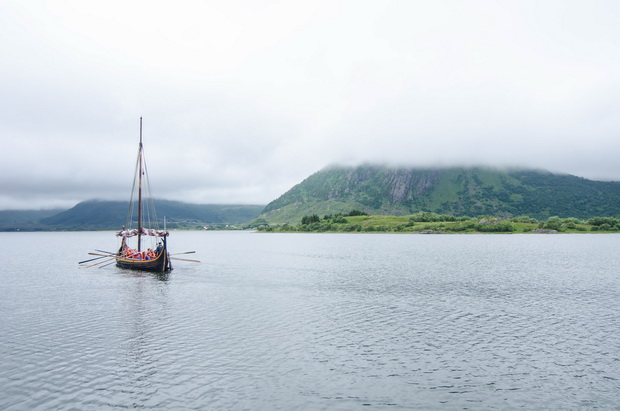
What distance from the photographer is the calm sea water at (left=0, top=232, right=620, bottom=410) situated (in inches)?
908

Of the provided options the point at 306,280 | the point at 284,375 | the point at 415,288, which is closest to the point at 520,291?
the point at 415,288

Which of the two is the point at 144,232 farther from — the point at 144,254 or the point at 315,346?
the point at 315,346

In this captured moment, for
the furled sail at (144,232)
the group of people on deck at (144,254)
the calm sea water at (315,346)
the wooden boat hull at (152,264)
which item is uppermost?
the furled sail at (144,232)

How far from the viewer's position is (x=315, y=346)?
106 ft

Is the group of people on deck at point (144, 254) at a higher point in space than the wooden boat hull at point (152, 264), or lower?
higher

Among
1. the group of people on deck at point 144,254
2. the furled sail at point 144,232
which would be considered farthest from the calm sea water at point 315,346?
the group of people on deck at point 144,254

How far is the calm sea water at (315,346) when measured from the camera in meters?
23.1

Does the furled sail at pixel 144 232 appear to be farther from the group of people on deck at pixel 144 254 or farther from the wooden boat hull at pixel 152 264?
the wooden boat hull at pixel 152 264

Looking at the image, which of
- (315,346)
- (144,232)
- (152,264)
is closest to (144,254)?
(144,232)

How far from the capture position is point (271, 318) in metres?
42.0

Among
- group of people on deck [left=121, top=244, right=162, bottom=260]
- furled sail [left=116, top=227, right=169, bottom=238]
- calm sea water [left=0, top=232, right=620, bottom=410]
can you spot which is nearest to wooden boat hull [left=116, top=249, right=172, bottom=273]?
group of people on deck [left=121, top=244, right=162, bottom=260]

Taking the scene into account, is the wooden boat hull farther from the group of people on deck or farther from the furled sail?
the furled sail

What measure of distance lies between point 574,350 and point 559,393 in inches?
365

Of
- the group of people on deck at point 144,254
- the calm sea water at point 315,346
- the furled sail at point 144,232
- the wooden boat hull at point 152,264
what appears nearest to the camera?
the calm sea water at point 315,346
